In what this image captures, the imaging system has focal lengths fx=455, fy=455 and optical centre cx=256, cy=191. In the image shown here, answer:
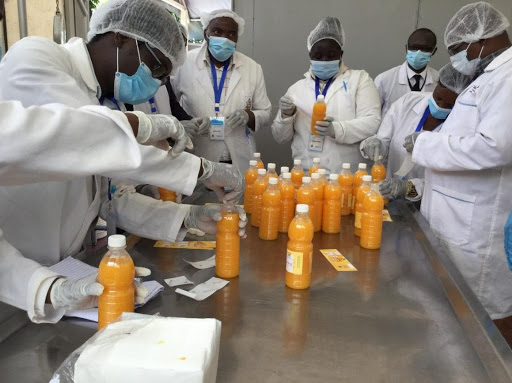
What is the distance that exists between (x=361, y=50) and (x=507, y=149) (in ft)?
11.2

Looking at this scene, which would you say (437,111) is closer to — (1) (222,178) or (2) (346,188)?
(2) (346,188)

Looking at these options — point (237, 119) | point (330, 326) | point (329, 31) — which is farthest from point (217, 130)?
point (330, 326)

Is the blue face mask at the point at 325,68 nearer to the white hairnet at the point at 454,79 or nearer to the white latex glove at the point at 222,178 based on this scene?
the white hairnet at the point at 454,79

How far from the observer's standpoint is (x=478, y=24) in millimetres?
2342

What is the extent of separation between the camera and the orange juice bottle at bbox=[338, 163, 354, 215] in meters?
2.44

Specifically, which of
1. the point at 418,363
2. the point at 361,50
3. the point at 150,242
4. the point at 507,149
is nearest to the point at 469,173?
the point at 507,149

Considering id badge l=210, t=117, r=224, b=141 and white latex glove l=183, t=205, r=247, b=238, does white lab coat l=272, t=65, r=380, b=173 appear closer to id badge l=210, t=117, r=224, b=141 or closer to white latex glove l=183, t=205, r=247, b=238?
id badge l=210, t=117, r=224, b=141

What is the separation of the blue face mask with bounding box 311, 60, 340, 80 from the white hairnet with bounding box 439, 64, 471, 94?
0.86 metres

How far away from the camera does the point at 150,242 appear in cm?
196

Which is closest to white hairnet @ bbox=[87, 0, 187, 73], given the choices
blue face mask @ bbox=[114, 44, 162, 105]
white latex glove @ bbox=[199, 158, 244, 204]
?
blue face mask @ bbox=[114, 44, 162, 105]

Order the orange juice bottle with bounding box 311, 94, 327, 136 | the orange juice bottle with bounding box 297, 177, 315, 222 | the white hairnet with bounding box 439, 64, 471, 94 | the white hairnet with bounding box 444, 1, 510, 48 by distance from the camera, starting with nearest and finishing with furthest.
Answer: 1. the orange juice bottle with bounding box 297, 177, 315, 222
2. the white hairnet with bounding box 444, 1, 510, 48
3. the white hairnet with bounding box 439, 64, 471, 94
4. the orange juice bottle with bounding box 311, 94, 327, 136

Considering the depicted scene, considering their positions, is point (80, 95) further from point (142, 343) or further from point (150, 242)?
point (142, 343)

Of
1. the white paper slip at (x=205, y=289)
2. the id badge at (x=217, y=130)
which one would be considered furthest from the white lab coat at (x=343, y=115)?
the white paper slip at (x=205, y=289)

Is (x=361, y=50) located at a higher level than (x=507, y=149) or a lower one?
higher
